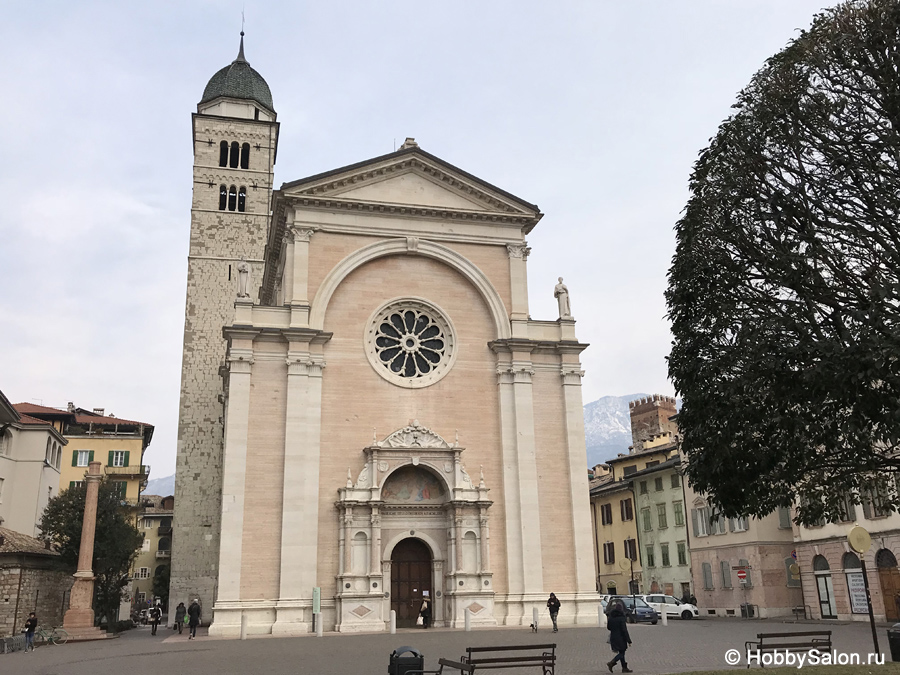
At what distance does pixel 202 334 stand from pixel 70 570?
13769 millimetres

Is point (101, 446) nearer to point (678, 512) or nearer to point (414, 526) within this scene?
point (414, 526)

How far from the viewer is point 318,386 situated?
3031 centimetres

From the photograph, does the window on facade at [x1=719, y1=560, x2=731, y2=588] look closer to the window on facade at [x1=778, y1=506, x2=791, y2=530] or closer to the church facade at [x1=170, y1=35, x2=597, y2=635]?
the window on facade at [x1=778, y1=506, x2=791, y2=530]

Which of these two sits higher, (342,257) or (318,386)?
(342,257)

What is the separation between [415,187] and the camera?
1334 inches

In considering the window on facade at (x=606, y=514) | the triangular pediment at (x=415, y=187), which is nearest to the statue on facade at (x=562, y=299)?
the triangular pediment at (x=415, y=187)

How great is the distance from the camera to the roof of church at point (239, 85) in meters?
51.2

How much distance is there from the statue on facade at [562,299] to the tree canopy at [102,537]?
81.5 ft

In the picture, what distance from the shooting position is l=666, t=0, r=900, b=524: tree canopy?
41.0 feet

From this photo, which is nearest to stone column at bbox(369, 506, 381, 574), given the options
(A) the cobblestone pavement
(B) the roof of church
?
(A) the cobblestone pavement

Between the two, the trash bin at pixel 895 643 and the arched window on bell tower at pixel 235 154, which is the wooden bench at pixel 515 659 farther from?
the arched window on bell tower at pixel 235 154

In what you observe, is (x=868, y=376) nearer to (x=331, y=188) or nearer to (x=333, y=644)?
(x=333, y=644)

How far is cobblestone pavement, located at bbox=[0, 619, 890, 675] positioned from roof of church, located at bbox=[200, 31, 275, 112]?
114 feet

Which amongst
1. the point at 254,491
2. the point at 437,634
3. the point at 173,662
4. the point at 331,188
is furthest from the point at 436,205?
the point at 173,662
